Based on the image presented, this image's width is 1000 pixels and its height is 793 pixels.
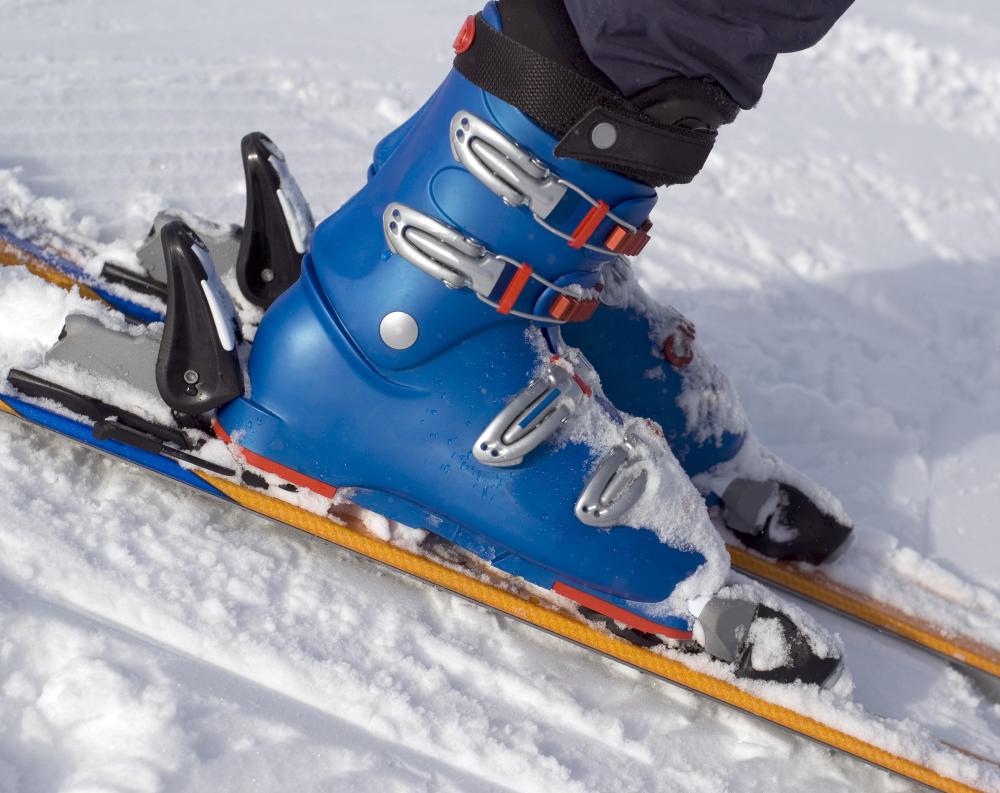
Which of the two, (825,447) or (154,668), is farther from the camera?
(825,447)

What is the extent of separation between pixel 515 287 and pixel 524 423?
0.18 meters

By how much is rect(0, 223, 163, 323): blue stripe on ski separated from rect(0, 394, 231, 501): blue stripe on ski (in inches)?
13.4

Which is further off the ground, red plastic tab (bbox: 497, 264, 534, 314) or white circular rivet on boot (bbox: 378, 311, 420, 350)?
red plastic tab (bbox: 497, 264, 534, 314)

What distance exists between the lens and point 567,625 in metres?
1.51

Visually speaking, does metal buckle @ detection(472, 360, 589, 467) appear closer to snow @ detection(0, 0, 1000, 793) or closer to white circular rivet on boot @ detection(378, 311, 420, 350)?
white circular rivet on boot @ detection(378, 311, 420, 350)

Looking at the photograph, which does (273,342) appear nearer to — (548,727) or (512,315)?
(512,315)

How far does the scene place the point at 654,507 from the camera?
1.48 meters

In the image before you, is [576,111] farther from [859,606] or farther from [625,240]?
[859,606]

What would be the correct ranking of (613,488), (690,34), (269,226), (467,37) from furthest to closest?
1. (269,226)
2. (613,488)
3. (467,37)
4. (690,34)

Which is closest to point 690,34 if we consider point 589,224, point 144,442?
point 589,224

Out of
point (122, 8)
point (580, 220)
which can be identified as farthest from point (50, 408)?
point (122, 8)

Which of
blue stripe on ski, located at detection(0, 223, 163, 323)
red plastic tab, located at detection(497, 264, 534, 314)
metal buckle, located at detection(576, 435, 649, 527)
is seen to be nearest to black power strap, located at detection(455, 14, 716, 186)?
red plastic tab, located at detection(497, 264, 534, 314)

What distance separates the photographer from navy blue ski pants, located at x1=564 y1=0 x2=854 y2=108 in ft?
3.95

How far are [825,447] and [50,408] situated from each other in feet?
4.85
